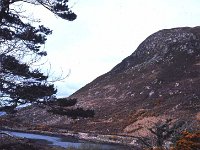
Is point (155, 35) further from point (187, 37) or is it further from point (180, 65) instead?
point (180, 65)

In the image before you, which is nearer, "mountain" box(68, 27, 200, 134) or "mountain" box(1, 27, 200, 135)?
"mountain" box(1, 27, 200, 135)

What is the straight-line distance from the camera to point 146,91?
3925 inches

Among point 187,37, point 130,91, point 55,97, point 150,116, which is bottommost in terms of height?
point 55,97

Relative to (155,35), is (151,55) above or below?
below

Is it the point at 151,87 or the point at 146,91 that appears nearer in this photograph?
the point at 146,91

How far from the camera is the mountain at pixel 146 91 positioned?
8225cm

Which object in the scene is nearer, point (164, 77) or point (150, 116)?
point (150, 116)

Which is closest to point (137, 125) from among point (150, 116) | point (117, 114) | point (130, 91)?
point (150, 116)

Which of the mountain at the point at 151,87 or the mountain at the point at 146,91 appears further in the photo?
the mountain at the point at 151,87

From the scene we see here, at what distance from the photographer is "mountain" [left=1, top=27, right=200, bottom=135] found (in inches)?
3238

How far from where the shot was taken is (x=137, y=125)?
258ft

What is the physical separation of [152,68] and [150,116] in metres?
32.7

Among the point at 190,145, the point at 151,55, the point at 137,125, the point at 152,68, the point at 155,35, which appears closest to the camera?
the point at 190,145

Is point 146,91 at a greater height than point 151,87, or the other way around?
point 151,87
